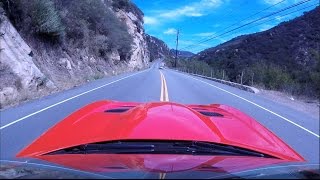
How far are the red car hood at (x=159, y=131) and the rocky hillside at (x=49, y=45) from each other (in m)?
11.4

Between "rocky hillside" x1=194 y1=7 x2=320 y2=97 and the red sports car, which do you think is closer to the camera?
the red sports car

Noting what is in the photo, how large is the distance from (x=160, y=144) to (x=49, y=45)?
2681cm

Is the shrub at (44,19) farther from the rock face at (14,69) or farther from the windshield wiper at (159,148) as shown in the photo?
the windshield wiper at (159,148)

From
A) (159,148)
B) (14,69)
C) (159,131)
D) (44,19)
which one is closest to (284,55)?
(44,19)

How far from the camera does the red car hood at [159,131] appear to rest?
3643 mm

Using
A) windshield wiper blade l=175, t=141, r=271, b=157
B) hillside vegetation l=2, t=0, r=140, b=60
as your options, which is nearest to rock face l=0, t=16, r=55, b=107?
hillside vegetation l=2, t=0, r=140, b=60

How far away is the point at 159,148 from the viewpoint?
3.50 meters

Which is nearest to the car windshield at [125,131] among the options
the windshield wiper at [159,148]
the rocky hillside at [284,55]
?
the windshield wiper at [159,148]

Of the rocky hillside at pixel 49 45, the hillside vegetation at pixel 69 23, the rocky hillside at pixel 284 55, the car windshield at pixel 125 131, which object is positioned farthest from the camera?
the rocky hillside at pixel 284 55

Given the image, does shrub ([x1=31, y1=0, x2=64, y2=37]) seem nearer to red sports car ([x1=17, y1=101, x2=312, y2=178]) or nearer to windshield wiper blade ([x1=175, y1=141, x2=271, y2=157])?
red sports car ([x1=17, y1=101, x2=312, y2=178])

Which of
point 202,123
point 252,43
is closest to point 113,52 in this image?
point 252,43

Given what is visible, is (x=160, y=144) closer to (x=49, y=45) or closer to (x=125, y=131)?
(x=125, y=131)

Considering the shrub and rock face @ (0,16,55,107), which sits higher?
the shrub

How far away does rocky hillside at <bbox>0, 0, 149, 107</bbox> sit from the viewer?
758 inches
